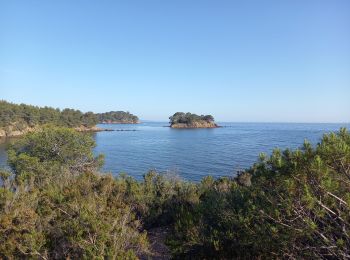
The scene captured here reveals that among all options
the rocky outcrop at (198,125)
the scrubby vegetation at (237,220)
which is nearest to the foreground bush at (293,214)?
the scrubby vegetation at (237,220)

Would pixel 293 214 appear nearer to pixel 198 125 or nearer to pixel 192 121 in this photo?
pixel 192 121

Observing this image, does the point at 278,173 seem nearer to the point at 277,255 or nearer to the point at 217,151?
the point at 277,255

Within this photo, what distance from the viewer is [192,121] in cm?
15800

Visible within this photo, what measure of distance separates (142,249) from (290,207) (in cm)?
412

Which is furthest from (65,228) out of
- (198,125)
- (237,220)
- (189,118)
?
(189,118)

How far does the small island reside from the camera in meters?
158

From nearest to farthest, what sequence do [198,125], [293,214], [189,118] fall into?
[293,214] → [198,125] → [189,118]

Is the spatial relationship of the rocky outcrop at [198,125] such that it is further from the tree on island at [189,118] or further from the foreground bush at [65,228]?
the foreground bush at [65,228]

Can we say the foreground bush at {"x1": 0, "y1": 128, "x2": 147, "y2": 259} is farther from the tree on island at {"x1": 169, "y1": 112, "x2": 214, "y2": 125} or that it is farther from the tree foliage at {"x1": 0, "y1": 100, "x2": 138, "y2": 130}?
the tree on island at {"x1": 169, "y1": 112, "x2": 214, "y2": 125}

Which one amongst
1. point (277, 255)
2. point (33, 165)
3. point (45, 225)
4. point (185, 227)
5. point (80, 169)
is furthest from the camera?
point (80, 169)

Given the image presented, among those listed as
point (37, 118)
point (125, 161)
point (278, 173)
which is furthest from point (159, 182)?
point (37, 118)

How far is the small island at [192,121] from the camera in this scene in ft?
520

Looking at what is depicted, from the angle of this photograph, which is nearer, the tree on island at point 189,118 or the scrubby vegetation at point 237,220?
the scrubby vegetation at point 237,220

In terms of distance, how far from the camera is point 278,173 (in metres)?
6.95
